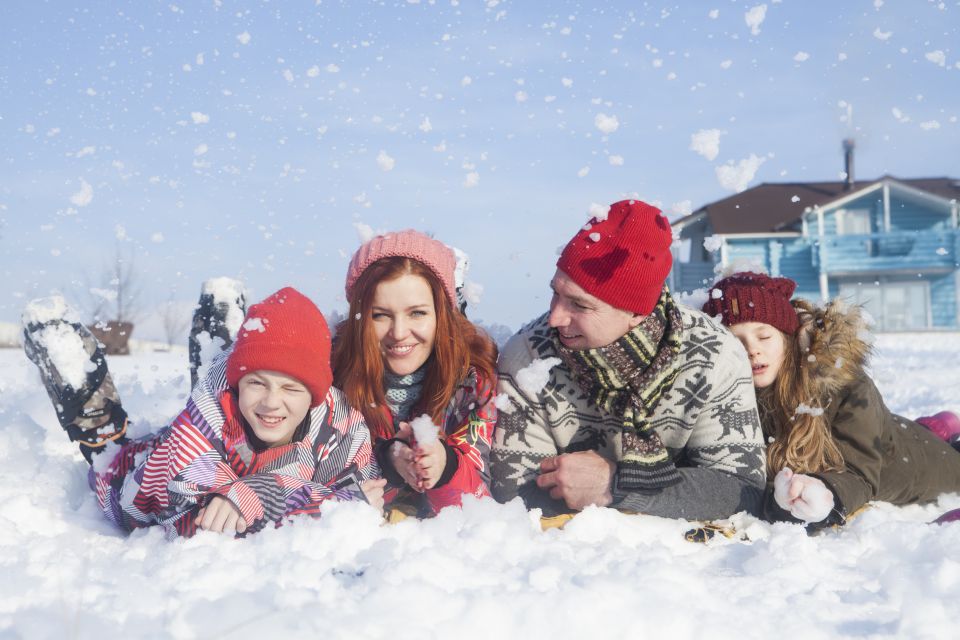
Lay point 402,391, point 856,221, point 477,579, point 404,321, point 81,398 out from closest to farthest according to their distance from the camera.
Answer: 1. point 477,579
2. point 404,321
3. point 402,391
4. point 81,398
5. point 856,221

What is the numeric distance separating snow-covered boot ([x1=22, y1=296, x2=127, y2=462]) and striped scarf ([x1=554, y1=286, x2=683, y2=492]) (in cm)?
217

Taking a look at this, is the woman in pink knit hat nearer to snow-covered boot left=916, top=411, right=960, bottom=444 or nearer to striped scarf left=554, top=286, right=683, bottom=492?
striped scarf left=554, top=286, right=683, bottom=492

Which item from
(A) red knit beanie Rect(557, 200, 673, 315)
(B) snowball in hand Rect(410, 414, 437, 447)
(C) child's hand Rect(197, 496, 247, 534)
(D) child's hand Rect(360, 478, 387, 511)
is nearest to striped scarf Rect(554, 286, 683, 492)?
(A) red knit beanie Rect(557, 200, 673, 315)

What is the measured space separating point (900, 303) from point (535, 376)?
22.4 meters

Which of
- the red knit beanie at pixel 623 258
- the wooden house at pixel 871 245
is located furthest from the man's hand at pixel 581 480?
the wooden house at pixel 871 245

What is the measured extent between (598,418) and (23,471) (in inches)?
92.1

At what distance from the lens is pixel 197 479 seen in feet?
8.55

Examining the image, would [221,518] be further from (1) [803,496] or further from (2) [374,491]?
(1) [803,496]

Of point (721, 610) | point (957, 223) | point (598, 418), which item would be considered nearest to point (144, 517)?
point (598, 418)

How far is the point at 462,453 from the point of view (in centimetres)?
290

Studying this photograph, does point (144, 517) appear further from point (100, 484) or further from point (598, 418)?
point (598, 418)

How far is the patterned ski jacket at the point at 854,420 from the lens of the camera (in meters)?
3.05

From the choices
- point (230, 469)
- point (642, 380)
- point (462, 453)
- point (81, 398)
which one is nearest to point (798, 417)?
point (642, 380)

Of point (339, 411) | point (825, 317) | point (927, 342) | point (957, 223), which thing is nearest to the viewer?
point (339, 411)
